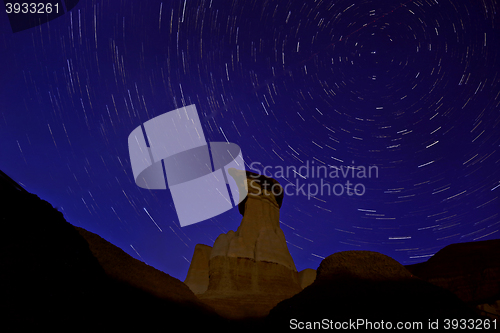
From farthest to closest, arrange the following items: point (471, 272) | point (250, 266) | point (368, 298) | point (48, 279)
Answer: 1. point (250, 266)
2. point (471, 272)
3. point (368, 298)
4. point (48, 279)

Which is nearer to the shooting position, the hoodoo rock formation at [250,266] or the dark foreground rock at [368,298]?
the dark foreground rock at [368,298]

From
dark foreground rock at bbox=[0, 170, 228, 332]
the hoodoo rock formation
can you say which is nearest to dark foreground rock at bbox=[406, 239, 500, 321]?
the hoodoo rock formation

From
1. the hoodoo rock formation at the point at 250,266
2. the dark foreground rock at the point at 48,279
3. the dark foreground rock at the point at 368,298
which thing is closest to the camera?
the dark foreground rock at the point at 48,279

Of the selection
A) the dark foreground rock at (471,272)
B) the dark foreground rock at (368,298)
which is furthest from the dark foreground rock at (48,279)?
the dark foreground rock at (471,272)

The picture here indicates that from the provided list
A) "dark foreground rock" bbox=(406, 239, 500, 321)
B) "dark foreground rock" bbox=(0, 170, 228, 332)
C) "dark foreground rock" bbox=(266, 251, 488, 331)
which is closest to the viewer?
"dark foreground rock" bbox=(0, 170, 228, 332)

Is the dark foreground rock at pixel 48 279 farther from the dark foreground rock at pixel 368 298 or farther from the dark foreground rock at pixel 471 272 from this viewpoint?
the dark foreground rock at pixel 471 272

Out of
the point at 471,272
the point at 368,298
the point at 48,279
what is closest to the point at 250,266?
the point at 471,272

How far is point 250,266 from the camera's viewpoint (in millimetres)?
25672

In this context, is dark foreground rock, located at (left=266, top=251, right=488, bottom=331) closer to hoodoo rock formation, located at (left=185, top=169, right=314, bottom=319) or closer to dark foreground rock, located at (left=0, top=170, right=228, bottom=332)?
dark foreground rock, located at (left=0, top=170, right=228, bottom=332)

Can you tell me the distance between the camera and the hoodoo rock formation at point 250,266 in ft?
68.8

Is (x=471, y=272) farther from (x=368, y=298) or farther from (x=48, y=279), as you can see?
(x=48, y=279)

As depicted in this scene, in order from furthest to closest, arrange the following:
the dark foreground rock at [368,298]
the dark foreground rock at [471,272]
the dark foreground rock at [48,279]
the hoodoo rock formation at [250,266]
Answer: the hoodoo rock formation at [250,266], the dark foreground rock at [471,272], the dark foreground rock at [368,298], the dark foreground rock at [48,279]

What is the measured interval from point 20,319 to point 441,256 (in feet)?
83.8

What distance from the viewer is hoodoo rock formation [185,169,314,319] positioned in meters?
21.0
